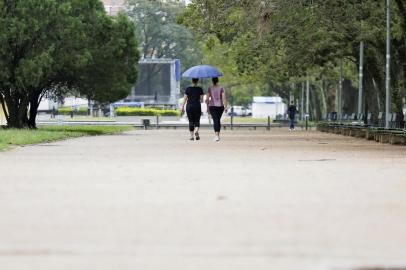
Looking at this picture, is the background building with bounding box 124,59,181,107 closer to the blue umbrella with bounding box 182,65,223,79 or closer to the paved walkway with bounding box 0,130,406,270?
the blue umbrella with bounding box 182,65,223,79

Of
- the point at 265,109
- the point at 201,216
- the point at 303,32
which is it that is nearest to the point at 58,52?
the point at 303,32

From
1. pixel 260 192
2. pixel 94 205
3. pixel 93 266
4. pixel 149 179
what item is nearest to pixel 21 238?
pixel 93 266

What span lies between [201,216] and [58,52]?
109 ft

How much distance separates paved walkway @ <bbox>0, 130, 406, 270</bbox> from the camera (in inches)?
305

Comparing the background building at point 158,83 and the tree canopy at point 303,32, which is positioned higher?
the tree canopy at point 303,32

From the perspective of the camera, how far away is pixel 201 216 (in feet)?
33.6

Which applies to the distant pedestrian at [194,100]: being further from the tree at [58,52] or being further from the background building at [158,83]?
the background building at [158,83]

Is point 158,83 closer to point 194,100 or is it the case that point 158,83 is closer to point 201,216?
point 194,100

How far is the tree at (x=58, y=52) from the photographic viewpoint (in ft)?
134

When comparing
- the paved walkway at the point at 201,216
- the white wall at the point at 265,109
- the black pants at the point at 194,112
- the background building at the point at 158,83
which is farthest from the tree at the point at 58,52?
the white wall at the point at 265,109

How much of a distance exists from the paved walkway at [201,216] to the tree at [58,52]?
23160mm

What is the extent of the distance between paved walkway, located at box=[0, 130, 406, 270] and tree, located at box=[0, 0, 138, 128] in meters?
23.2

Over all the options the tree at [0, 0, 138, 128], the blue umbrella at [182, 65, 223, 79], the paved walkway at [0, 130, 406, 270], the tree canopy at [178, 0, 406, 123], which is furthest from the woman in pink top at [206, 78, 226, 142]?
the paved walkway at [0, 130, 406, 270]

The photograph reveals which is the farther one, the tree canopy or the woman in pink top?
the tree canopy
